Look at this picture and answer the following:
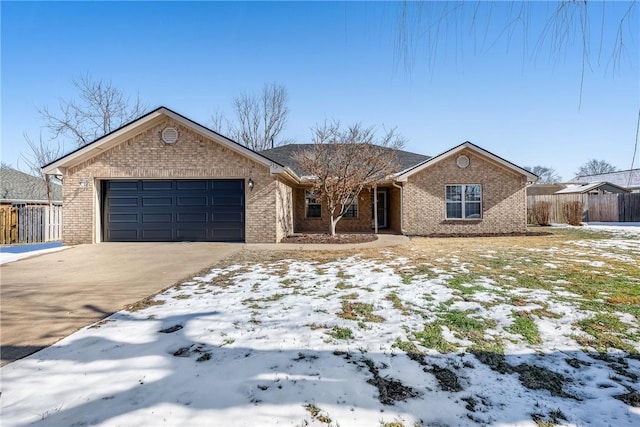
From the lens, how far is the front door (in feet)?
56.3

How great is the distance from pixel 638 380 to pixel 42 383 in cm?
453

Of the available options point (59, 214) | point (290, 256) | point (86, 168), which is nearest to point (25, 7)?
point (86, 168)

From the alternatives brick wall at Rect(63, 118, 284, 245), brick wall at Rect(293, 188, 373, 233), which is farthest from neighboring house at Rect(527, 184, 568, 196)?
brick wall at Rect(63, 118, 284, 245)

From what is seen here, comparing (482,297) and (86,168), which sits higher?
(86,168)

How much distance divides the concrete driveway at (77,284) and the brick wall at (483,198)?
8524 mm

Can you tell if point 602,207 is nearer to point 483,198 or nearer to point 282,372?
point 483,198

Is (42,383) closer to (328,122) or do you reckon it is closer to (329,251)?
(329,251)

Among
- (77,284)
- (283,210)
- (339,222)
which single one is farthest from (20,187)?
(77,284)

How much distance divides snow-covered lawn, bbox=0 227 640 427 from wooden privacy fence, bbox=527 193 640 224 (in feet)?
60.6

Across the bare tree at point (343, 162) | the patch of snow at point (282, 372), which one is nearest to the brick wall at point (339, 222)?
the bare tree at point (343, 162)

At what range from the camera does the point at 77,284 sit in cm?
541

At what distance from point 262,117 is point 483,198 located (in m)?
22.7

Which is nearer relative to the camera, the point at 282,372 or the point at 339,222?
the point at 282,372

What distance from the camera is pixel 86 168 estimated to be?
36.0ft
